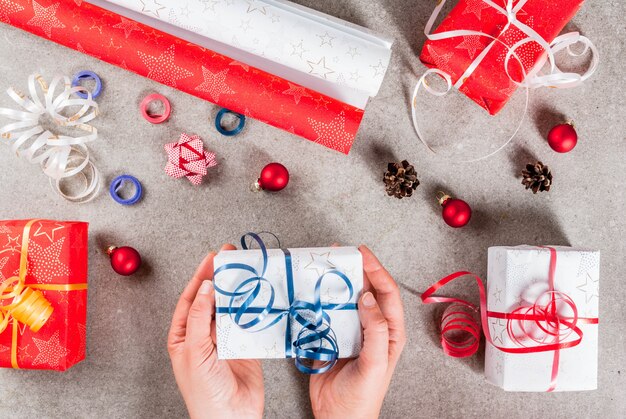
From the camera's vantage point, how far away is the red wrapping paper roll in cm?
120

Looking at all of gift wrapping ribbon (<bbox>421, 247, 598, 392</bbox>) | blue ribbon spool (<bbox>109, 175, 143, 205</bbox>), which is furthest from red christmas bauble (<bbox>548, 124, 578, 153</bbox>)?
blue ribbon spool (<bbox>109, 175, 143, 205</bbox>)

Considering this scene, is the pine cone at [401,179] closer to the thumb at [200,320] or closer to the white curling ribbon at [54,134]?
the thumb at [200,320]

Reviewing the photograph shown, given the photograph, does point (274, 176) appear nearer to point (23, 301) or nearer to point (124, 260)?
point (124, 260)

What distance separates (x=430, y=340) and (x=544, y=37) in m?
0.82

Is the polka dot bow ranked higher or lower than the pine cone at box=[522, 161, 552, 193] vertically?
lower

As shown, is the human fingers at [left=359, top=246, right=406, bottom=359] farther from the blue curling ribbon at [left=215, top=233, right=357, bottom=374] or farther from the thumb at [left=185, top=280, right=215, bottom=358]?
the thumb at [left=185, top=280, right=215, bottom=358]

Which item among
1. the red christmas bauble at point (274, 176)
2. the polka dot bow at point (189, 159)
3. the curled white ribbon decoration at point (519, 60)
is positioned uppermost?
the curled white ribbon decoration at point (519, 60)

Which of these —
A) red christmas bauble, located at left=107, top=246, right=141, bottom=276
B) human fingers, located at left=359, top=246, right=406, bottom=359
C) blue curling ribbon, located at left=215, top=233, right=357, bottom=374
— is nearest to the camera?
blue curling ribbon, located at left=215, top=233, right=357, bottom=374

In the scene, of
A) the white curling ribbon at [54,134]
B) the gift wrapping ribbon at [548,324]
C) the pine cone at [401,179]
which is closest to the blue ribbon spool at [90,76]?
the white curling ribbon at [54,134]

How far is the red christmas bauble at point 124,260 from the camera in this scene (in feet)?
4.06

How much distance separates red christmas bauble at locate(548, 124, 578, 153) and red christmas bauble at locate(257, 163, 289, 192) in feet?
2.25

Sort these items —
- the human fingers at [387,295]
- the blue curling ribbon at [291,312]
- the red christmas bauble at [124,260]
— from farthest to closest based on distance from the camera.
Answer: the red christmas bauble at [124,260]
the human fingers at [387,295]
the blue curling ribbon at [291,312]

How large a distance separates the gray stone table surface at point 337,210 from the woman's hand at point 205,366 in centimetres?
14

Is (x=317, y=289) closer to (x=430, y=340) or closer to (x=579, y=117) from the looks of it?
(x=430, y=340)
